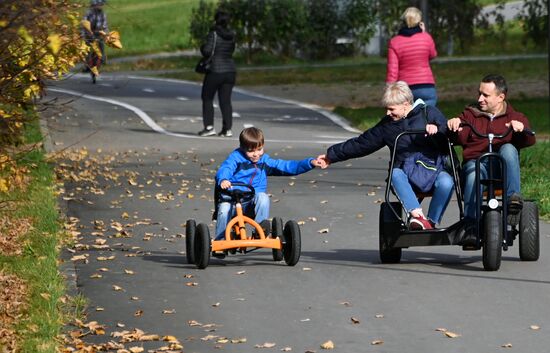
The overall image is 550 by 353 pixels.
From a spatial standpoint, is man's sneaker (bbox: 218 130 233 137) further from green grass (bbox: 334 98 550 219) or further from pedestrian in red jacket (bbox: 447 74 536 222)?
pedestrian in red jacket (bbox: 447 74 536 222)

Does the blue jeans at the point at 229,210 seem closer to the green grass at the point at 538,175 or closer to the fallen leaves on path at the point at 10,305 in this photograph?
the fallen leaves on path at the point at 10,305

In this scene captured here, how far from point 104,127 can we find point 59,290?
15.1 m

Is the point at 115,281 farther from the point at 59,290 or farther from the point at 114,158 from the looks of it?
the point at 114,158

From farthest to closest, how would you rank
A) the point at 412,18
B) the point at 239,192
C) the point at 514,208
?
the point at 412,18
the point at 239,192
the point at 514,208

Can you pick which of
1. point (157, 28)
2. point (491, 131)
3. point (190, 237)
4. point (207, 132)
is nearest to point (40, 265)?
point (190, 237)

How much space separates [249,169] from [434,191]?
131cm

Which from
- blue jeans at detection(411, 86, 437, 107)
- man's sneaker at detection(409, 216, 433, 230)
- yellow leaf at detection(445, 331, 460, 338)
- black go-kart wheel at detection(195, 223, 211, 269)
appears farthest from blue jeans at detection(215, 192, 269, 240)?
blue jeans at detection(411, 86, 437, 107)

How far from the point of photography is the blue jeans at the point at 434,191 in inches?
428

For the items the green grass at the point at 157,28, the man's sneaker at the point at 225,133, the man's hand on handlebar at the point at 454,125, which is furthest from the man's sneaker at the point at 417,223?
the green grass at the point at 157,28

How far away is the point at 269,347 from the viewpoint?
8.48m

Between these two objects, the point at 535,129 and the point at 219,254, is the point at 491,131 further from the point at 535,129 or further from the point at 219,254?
the point at 535,129

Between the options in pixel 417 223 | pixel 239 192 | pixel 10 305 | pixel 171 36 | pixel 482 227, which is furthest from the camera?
pixel 171 36

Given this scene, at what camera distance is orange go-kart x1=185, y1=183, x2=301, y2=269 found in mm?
10953

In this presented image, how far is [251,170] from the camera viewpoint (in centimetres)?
1120
